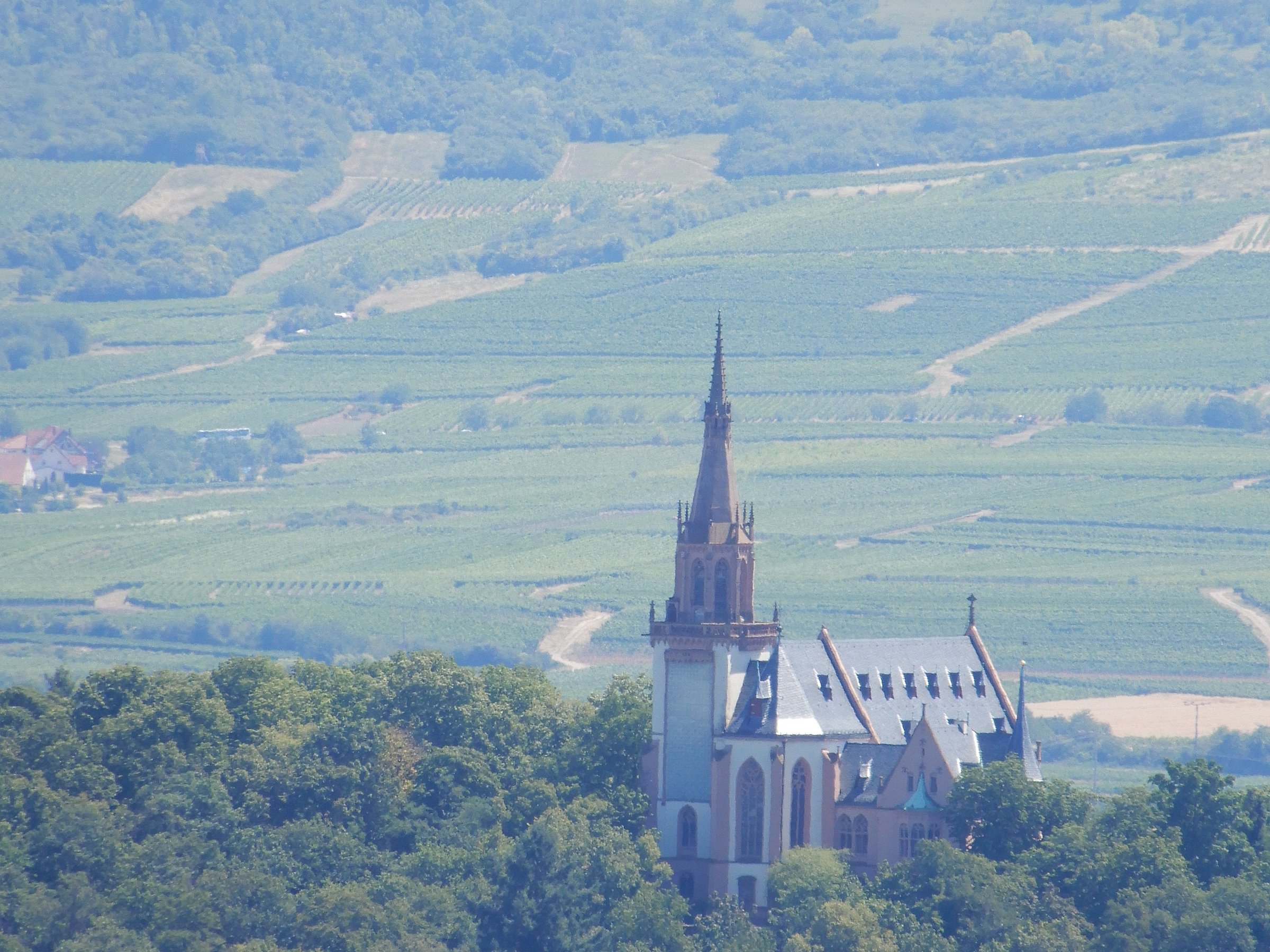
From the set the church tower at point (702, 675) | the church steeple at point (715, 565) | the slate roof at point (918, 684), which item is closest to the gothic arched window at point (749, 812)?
the church tower at point (702, 675)

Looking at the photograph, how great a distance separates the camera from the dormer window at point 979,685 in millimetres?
114500

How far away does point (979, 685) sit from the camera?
115 m

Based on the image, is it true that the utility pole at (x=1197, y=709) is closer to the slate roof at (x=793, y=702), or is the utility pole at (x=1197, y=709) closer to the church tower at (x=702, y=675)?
the slate roof at (x=793, y=702)

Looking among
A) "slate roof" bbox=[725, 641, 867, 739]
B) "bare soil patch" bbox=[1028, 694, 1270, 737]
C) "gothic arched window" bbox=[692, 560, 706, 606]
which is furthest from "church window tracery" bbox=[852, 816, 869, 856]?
"bare soil patch" bbox=[1028, 694, 1270, 737]

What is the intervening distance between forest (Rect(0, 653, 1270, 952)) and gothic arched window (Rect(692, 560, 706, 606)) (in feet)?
16.4

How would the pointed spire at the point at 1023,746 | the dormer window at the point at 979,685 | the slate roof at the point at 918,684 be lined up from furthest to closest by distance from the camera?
1. the dormer window at the point at 979,685
2. the slate roof at the point at 918,684
3. the pointed spire at the point at 1023,746

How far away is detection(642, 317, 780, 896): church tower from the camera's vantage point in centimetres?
10894

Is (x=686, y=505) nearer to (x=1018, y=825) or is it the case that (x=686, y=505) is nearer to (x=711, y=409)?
(x=711, y=409)

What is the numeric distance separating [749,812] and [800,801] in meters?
1.85

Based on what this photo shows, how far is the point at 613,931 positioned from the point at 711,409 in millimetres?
20068

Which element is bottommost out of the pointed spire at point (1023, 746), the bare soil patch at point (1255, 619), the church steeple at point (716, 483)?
the pointed spire at point (1023, 746)

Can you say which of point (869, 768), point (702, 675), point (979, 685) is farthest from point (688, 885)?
point (979, 685)

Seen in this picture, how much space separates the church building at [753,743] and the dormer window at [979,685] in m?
2.86

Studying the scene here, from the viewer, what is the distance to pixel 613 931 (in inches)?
4082
